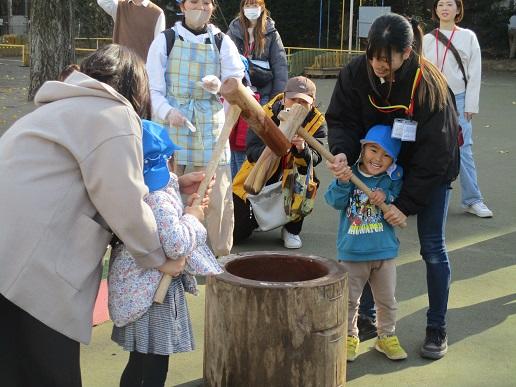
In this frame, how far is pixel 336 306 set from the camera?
304 cm

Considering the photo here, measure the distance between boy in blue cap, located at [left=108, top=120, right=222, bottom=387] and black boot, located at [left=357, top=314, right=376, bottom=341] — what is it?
1.45m

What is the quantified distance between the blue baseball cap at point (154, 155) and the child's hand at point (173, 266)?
0.24 m

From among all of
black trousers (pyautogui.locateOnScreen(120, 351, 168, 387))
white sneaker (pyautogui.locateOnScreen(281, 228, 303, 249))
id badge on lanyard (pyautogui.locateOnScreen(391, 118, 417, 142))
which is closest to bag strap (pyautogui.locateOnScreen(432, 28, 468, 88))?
white sneaker (pyautogui.locateOnScreen(281, 228, 303, 249))

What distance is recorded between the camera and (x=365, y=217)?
3568mm

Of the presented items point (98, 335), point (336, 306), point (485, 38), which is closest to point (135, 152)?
point (336, 306)

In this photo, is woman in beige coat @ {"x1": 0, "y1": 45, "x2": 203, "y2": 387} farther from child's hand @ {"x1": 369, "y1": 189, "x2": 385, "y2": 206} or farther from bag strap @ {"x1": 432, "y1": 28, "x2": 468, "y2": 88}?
bag strap @ {"x1": 432, "y1": 28, "x2": 468, "y2": 88}

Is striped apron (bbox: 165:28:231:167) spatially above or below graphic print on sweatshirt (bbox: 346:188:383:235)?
above

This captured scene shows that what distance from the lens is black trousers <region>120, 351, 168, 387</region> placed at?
8.70ft

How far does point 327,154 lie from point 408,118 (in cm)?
42

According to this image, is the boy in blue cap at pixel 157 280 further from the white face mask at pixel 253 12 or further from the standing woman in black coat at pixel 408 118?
the white face mask at pixel 253 12

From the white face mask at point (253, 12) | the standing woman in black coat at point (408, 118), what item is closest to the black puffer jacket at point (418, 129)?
the standing woman in black coat at point (408, 118)

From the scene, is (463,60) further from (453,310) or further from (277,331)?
(277,331)

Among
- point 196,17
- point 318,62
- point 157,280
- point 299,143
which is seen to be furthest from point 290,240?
point 318,62

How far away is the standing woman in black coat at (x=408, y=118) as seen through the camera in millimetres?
3301
